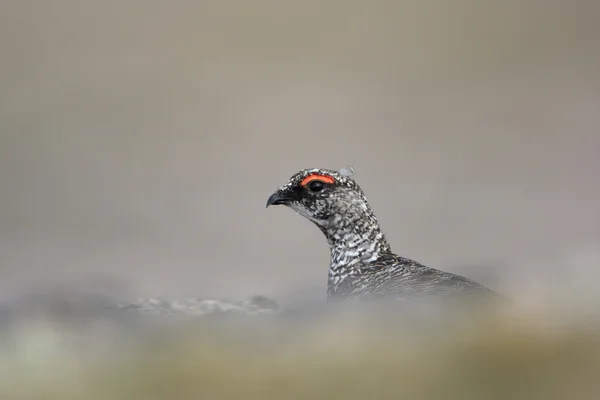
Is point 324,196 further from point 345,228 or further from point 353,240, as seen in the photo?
point 353,240

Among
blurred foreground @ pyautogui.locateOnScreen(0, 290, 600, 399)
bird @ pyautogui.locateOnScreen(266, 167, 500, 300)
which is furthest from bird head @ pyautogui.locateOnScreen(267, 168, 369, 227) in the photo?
blurred foreground @ pyautogui.locateOnScreen(0, 290, 600, 399)

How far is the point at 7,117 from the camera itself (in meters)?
42.7

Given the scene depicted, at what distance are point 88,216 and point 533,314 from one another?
29.9 m

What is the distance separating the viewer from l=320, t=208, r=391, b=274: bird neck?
10.5 meters

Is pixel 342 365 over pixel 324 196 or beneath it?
beneath

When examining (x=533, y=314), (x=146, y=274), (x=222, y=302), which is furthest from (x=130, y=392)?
(x=146, y=274)

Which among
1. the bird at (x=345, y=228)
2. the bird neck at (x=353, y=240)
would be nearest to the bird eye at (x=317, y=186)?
the bird at (x=345, y=228)

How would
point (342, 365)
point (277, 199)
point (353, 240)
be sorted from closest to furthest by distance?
point (342, 365) < point (353, 240) < point (277, 199)

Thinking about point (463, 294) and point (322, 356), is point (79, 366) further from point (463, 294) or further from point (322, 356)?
point (463, 294)

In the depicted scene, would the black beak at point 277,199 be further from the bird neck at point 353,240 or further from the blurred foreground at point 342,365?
the blurred foreground at point 342,365

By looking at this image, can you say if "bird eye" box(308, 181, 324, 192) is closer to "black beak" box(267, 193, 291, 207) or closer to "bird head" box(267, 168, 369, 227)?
"bird head" box(267, 168, 369, 227)

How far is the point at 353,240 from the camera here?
35.2 ft

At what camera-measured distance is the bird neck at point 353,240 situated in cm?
1054

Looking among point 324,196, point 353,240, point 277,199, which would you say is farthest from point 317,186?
point 353,240
